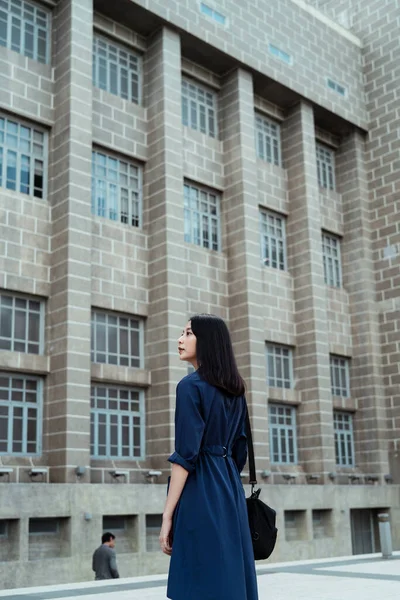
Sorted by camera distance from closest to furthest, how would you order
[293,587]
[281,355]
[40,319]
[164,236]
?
[293,587]
[40,319]
[164,236]
[281,355]

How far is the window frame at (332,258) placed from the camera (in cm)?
2884

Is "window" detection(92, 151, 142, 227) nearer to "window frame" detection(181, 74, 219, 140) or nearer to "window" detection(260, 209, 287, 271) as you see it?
"window frame" detection(181, 74, 219, 140)

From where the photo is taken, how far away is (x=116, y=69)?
23516 millimetres

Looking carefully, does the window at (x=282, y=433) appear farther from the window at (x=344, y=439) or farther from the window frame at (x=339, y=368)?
the window frame at (x=339, y=368)

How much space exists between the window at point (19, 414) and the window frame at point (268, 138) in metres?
12.9

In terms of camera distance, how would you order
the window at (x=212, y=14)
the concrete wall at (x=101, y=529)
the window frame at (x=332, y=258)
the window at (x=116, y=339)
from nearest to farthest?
the concrete wall at (x=101, y=529) < the window at (x=116, y=339) < the window at (x=212, y=14) < the window frame at (x=332, y=258)

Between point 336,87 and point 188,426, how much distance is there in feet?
90.4

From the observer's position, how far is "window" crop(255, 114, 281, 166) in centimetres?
2775

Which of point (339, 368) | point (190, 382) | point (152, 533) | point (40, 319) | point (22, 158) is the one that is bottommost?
point (152, 533)

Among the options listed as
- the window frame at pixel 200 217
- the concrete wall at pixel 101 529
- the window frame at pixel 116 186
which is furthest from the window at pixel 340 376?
the window frame at pixel 116 186

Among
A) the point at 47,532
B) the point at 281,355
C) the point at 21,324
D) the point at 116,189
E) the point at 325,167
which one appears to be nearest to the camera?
the point at 47,532

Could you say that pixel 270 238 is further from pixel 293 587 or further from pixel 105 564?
pixel 293 587

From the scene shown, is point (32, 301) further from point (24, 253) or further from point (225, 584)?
point (225, 584)

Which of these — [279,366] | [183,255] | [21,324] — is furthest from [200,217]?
[21,324]
